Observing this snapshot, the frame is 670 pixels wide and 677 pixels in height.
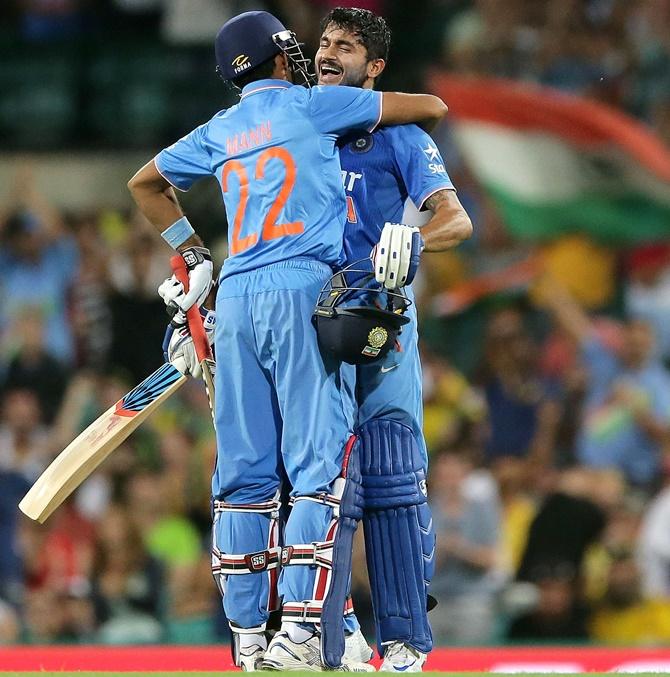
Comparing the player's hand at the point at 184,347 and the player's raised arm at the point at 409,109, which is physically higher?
the player's raised arm at the point at 409,109

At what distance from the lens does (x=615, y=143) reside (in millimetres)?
9805

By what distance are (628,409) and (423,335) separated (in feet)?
5.20

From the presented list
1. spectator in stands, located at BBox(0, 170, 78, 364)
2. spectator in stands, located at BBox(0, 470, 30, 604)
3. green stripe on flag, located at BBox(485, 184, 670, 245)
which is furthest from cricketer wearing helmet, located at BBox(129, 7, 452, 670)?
green stripe on flag, located at BBox(485, 184, 670, 245)

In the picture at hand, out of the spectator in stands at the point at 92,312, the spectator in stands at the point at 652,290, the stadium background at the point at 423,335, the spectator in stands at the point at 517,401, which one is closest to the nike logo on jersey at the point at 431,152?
the stadium background at the point at 423,335

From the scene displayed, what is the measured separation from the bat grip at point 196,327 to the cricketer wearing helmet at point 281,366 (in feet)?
0.81

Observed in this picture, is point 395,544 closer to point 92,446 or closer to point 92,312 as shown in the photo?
point 92,446

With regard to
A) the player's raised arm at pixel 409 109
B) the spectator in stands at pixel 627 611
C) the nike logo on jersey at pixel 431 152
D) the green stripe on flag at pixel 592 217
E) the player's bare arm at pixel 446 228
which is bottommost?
the spectator in stands at pixel 627 611

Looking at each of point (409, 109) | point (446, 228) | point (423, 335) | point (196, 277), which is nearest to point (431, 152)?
point (409, 109)

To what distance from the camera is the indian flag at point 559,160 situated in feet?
31.9

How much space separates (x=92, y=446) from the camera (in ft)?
15.9

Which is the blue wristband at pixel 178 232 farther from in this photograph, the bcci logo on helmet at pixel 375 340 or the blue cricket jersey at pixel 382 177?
the bcci logo on helmet at pixel 375 340

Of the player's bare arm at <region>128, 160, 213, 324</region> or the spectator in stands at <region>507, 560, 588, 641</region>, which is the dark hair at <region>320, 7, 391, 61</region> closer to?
the player's bare arm at <region>128, 160, 213, 324</region>

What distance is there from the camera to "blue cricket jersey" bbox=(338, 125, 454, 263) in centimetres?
458

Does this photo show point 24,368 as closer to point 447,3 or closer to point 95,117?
point 95,117
